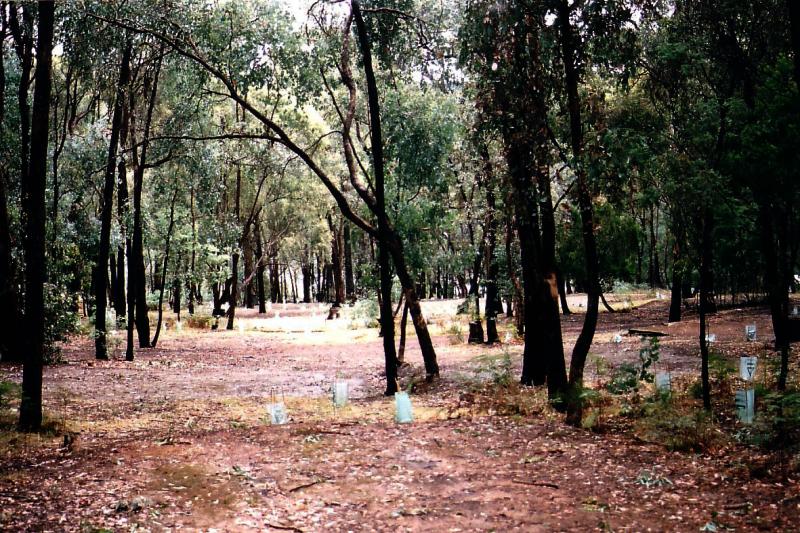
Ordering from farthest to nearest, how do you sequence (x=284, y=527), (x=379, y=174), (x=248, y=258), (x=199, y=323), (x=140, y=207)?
1. (x=248, y=258)
2. (x=199, y=323)
3. (x=140, y=207)
4. (x=379, y=174)
5. (x=284, y=527)

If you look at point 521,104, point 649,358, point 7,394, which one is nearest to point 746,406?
point 649,358

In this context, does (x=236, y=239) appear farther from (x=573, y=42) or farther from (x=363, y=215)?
(x=573, y=42)

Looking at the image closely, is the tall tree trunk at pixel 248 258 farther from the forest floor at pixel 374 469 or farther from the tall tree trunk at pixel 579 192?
the tall tree trunk at pixel 579 192

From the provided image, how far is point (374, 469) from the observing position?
310 inches

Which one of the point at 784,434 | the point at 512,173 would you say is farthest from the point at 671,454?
the point at 512,173

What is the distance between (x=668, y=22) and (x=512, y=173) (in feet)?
16.5

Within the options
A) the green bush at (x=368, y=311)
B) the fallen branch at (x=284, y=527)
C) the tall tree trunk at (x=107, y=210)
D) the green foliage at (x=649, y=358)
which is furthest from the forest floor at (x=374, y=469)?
the green bush at (x=368, y=311)

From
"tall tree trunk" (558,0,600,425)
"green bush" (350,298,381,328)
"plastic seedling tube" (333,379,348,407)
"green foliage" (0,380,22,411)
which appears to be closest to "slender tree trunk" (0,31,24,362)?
"green foliage" (0,380,22,411)

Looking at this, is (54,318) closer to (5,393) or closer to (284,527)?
(5,393)

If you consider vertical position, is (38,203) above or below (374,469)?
above

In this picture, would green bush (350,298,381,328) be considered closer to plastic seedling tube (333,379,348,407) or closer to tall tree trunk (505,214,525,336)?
tall tree trunk (505,214,525,336)

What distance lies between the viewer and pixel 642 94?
79.8 feet

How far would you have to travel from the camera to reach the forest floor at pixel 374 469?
20.0ft

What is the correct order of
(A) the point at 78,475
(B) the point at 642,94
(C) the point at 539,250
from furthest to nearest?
(B) the point at 642,94 < (C) the point at 539,250 < (A) the point at 78,475
